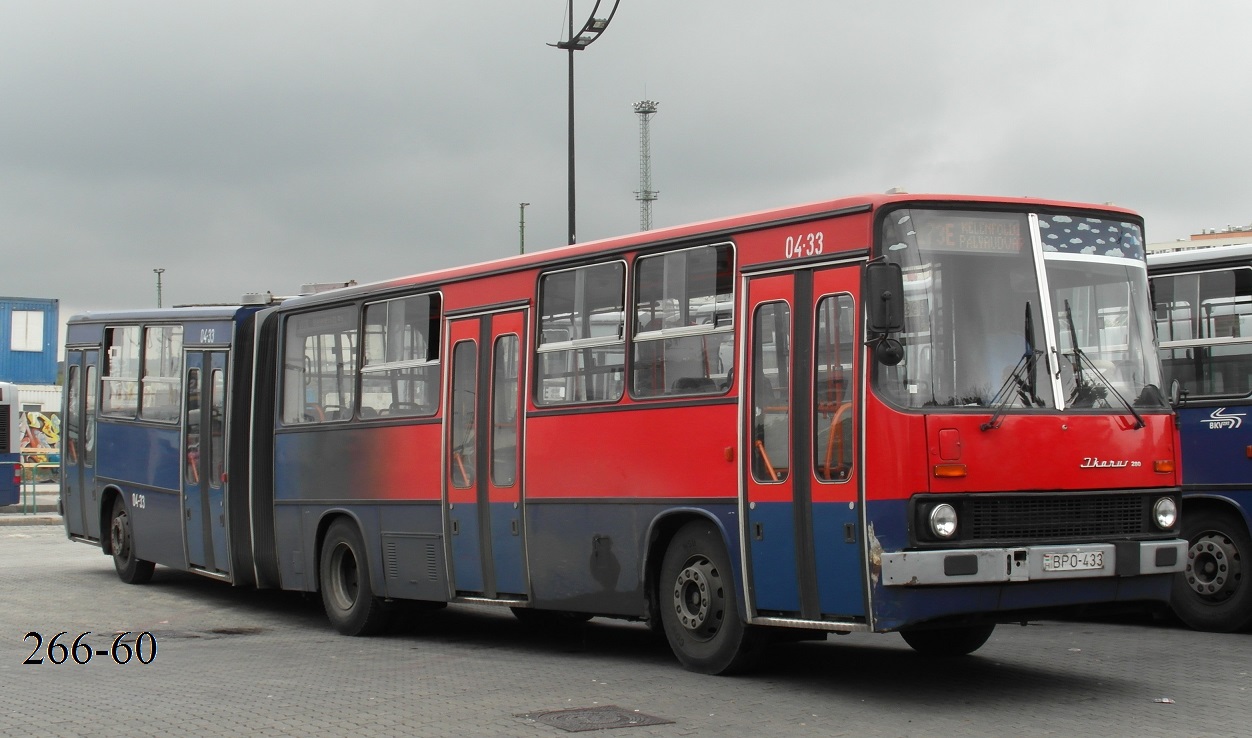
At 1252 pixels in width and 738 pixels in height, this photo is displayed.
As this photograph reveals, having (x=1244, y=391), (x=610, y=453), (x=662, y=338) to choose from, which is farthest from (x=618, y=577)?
(x=1244, y=391)

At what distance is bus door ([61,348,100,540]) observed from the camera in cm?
2036

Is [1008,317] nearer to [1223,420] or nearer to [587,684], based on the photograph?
[587,684]

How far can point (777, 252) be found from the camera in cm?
1029

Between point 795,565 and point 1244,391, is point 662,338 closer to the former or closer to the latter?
point 795,565

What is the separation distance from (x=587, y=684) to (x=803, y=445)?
240 cm

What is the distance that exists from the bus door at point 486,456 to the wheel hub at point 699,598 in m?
2.06

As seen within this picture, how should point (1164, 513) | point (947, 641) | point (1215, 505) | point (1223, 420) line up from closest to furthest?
point (1164, 513) → point (947, 641) → point (1223, 420) → point (1215, 505)

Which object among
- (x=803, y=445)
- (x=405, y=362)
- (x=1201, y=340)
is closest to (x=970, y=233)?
(x=803, y=445)

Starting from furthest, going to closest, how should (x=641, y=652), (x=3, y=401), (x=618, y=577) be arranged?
1. (x=3, y=401)
2. (x=641, y=652)
3. (x=618, y=577)

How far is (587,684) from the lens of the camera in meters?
10.7

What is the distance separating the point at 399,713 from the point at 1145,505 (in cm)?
504

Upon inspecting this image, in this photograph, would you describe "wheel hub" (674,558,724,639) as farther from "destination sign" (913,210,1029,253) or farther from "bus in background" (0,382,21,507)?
"bus in background" (0,382,21,507)

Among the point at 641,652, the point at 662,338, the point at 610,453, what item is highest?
the point at 662,338

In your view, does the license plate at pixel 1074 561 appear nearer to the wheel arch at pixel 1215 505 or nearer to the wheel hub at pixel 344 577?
the wheel arch at pixel 1215 505
